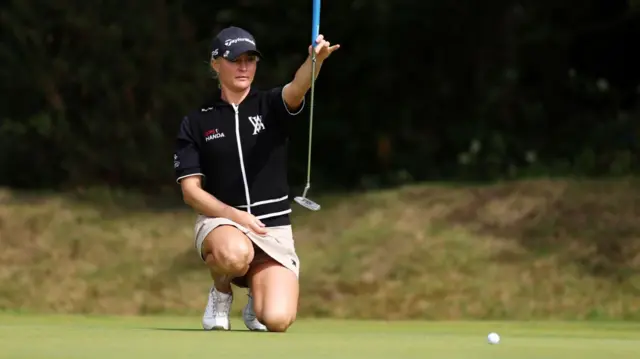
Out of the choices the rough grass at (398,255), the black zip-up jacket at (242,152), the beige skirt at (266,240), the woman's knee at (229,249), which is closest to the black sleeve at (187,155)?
the black zip-up jacket at (242,152)

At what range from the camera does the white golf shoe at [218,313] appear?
25.7 feet

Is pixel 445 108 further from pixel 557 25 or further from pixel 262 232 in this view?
pixel 262 232

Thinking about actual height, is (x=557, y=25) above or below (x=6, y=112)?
above

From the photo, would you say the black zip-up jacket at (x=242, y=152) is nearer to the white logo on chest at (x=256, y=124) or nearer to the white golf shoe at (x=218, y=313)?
the white logo on chest at (x=256, y=124)

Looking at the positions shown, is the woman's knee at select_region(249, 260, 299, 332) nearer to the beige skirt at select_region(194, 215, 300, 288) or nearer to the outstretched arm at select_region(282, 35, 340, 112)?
the beige skirt at select_region(194, 215, 300, 288)

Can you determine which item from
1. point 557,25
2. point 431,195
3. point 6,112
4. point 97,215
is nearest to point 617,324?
point 431,195

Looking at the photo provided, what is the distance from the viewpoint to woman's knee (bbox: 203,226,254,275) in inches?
299

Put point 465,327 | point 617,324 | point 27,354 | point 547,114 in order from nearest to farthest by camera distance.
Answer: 1. point 27,354
2. point 465,327
3. point 617,324
4. point 547,114

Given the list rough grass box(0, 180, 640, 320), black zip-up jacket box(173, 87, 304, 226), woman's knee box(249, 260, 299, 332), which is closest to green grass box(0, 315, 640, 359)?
woman's knee box(249, 260, 299, 332)

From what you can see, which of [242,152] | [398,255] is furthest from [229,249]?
[398,255]

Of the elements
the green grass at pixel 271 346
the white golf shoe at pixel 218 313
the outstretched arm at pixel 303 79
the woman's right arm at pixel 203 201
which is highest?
the outstretched arm at pixel 303 79

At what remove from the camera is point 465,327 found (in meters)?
9.84

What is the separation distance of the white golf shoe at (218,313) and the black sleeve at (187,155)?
2.14 ft

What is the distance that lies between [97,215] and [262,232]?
21.9 ft
